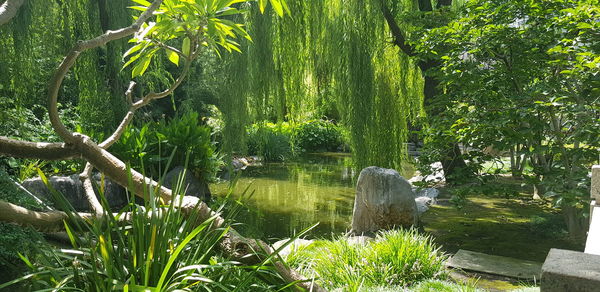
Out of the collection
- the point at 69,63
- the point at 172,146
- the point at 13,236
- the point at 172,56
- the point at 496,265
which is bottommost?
the point at 496,265

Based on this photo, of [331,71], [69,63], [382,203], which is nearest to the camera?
[69,63]

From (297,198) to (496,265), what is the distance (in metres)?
4.53

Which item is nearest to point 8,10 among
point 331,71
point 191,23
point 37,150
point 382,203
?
point 37,150

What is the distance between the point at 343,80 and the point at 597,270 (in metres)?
5.82

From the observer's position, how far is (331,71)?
25.6 ft

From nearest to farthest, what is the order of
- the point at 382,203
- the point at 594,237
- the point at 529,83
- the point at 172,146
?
1. the point at 594,237
2. the point at 529,83
3. the point at 382,203
4. the point at 172,146

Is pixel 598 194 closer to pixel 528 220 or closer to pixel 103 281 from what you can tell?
pixel 103 281

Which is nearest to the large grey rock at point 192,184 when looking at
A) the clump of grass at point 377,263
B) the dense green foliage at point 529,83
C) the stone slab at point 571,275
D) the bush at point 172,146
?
the bush at point 172,146

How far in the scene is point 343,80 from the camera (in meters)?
7.21

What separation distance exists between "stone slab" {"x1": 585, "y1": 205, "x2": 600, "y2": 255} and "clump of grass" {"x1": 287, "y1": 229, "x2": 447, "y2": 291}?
5.18 feet

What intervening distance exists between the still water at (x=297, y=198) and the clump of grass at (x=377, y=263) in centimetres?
62

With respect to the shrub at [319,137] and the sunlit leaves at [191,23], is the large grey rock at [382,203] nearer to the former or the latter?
the sunlit leaves at [191,23]

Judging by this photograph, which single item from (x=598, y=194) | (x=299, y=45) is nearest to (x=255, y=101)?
(x=299, y=45)

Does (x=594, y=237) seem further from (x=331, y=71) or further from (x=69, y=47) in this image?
(x=69, y=47)
